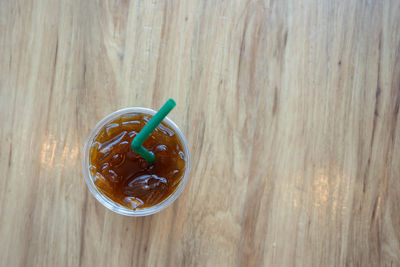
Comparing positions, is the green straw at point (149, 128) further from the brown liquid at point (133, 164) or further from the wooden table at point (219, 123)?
the wooden table at point (219, 123)

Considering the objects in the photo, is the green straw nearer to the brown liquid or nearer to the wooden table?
the brown liquid

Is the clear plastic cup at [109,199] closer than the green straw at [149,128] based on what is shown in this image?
No

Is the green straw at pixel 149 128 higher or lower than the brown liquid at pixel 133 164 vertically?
higher

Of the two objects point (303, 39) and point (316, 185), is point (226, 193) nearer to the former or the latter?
point (316, 185)

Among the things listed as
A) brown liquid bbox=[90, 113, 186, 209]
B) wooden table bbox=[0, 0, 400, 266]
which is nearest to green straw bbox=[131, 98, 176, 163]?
brown liquid bbox=[90, 113, 186, 209]

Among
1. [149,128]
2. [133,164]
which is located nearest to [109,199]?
[133,164]

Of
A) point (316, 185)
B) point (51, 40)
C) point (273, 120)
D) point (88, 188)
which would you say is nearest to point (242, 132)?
point (273, 120)

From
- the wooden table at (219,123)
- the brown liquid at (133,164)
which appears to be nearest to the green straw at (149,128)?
the brown liquid at (133,164)
